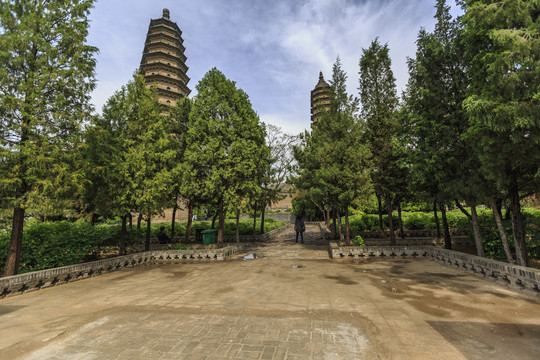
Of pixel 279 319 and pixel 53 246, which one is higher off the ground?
pixel 53 246

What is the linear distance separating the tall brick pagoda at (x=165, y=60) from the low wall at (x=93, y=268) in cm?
3172

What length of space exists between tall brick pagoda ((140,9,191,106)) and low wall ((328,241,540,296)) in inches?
1442

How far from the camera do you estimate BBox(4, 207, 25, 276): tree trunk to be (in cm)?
801

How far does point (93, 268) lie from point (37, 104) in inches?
250

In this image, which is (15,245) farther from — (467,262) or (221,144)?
(467,262)

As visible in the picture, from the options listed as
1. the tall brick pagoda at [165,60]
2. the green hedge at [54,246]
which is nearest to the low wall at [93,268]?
the green hedge at [54,246]

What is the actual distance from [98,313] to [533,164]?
12.2 metres

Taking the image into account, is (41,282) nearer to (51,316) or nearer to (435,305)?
(51,316)

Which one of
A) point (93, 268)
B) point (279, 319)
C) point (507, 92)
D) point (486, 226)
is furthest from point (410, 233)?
point (93, 268)

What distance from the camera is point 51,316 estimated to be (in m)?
5.44

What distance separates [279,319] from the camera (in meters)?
4.85

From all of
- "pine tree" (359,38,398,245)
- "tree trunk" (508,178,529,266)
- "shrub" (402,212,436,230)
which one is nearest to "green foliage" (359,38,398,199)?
"pine tree" (359,38,398,245)

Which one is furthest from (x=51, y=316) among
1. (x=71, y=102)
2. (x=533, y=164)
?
(x=533, y=164)

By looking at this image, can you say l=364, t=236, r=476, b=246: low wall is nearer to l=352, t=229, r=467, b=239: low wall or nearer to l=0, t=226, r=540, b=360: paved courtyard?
l=352, t=229, r=467, b=239: low wall
